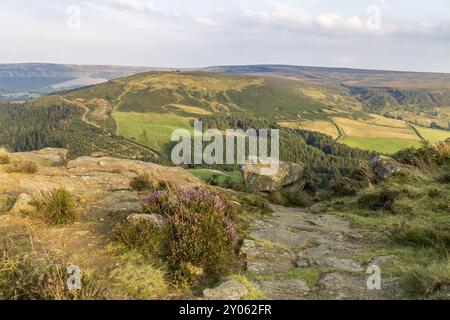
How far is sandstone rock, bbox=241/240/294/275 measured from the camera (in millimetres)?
7586

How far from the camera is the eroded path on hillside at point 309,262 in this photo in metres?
6.43

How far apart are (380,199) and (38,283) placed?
12.4m

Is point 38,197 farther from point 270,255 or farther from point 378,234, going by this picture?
point 378,234

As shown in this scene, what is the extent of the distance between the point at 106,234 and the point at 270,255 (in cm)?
373

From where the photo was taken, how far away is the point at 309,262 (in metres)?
8.08

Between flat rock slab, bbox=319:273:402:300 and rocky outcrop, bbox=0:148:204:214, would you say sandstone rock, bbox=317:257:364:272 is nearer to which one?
flat rock slab, bbox=319:273:402:300

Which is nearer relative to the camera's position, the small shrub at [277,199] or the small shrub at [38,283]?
the small shrub at [38,283]

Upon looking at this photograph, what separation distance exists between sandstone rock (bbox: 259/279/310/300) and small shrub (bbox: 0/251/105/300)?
→ 8.97 feet

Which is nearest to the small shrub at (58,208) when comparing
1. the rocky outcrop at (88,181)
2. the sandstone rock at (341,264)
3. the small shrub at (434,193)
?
the rocky outcrop at (88,181)

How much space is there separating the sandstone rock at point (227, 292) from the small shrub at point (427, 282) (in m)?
2.72

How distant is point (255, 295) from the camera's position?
596 centimetres

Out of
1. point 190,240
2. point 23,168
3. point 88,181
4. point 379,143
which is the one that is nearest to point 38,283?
point 190,240

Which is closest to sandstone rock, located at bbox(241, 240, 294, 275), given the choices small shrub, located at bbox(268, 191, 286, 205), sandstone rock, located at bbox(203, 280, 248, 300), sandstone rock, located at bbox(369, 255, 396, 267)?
sandstone rock, located at bbox(203, 280, 248, 300)

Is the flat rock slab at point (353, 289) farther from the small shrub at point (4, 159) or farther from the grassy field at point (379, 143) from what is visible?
the grassy field at point (379, 143)
